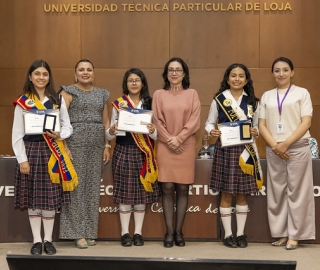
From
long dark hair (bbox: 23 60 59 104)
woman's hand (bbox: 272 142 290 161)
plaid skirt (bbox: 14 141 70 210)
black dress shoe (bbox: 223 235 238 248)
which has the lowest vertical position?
black dress shoe (bbox: 223 235 238 248)

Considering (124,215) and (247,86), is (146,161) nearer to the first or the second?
(124,215)

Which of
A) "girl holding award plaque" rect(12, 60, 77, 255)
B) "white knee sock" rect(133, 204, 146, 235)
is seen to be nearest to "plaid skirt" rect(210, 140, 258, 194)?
"white knee sock" rect(133, 204, 146, 235)

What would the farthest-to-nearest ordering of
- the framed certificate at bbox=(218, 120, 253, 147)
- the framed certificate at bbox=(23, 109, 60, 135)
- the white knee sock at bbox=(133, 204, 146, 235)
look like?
the white knee sock at bbox=(133, 204, 146, 235) < the framed certificate at bbox=(218, 120, 253, 147) < the framed certificate at bbox=(23, 109, 60, 135)

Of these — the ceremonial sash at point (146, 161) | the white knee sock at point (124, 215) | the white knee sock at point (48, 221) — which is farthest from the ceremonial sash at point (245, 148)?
the white knee sock at point (48, 221)

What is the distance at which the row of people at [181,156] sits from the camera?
14.1ft

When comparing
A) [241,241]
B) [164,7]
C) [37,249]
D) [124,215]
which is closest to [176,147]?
[124,215]

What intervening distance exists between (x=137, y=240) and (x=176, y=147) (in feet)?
2.86

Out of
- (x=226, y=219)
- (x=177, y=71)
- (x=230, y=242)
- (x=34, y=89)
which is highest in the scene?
(x=177, y=71)

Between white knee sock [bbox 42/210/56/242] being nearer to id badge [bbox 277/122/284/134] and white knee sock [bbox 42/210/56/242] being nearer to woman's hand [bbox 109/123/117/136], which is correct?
woman's hand [bbox 109/123/117/136]

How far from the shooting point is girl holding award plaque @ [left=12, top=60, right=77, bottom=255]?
3990 mm

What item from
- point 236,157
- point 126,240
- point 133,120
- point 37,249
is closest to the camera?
point 37,249

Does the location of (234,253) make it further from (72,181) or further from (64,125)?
(64,125)

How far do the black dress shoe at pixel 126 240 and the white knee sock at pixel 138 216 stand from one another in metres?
0.09

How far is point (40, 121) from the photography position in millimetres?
3930
